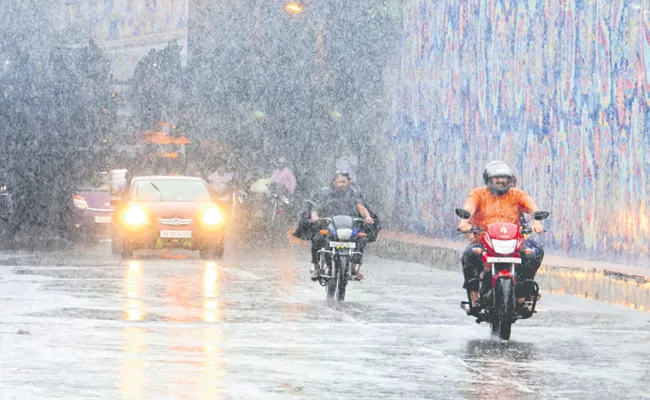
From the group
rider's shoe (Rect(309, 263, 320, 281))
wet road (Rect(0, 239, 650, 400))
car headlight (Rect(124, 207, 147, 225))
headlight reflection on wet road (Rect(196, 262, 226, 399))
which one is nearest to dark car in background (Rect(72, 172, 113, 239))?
car headlight (Rect(124, 207, 147, 225))

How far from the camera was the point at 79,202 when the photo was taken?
33.0 metres

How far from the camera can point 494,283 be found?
1375 centimetres

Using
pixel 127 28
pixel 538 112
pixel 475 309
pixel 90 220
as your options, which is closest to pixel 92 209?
pixel 90 220

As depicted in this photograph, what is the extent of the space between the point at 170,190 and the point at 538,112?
6377mm

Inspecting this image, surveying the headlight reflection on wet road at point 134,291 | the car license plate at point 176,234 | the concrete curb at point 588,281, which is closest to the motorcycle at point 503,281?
the headlight reflection on wet road at point 134,291

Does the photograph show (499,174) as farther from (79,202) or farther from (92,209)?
(79,202)

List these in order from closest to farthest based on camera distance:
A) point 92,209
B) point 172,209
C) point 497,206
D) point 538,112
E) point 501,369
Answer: point 501,369 → point 497,206 → point 172,209 → point 538,112 → point 92,209

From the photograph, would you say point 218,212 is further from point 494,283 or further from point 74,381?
point 74,381

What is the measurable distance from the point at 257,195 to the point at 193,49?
39.1 meters

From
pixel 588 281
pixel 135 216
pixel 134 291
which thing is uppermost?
pixel 135 216

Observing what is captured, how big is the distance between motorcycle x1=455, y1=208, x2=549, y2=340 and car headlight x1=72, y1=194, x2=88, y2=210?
19785 mm

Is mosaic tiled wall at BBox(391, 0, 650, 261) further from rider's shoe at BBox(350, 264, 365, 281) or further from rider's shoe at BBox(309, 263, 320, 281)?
rider's shoe at BBox(309, 263, 320, 281)

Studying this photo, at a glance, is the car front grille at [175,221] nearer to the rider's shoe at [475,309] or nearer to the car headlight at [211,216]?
the car headlight at [211,216]

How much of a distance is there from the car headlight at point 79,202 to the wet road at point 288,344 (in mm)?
11992
